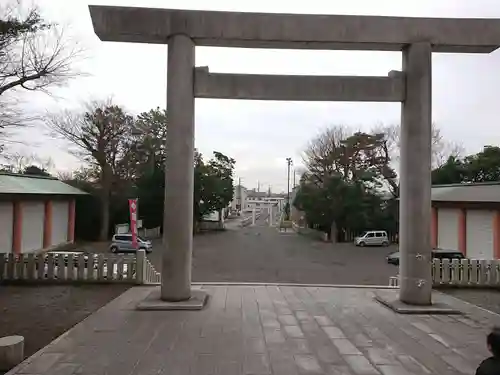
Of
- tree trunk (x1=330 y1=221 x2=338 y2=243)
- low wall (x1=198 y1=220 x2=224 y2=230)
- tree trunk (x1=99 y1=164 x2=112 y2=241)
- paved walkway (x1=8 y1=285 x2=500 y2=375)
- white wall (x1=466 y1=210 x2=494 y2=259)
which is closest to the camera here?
paved walkway (x1=8 y1=285 x2=500 y2=375)

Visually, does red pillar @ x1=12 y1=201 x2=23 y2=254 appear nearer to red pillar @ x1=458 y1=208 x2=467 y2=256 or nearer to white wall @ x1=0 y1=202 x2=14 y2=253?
white wall @ x1=0 y1=202 x2=14 y2=253

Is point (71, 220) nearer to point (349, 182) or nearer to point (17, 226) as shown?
point (17, 226)

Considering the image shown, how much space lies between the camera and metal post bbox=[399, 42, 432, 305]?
933 cm

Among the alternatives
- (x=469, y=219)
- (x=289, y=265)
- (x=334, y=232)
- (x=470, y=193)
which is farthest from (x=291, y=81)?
(x=334, y=232)

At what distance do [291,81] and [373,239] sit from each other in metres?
31.8

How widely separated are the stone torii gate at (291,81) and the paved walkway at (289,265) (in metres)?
9.24

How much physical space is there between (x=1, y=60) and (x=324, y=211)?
33051 millimetres

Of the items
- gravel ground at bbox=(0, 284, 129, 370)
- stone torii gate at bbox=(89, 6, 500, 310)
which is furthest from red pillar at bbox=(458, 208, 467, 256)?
gravel ground at bbox=(0, 284, 129, 370)

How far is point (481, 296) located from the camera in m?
11.2

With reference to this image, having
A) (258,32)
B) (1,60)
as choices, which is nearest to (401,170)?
(258,32)

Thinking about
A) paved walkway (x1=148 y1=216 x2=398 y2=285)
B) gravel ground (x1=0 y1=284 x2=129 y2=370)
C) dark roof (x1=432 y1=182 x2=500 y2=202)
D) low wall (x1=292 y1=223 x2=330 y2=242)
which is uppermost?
dark roof (x1=432 y1=182 x2=500 y2=202)

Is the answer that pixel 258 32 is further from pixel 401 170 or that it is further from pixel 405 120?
pixel 401 170

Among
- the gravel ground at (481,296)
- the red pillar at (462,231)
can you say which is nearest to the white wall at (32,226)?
the gravel ground at (481,296)

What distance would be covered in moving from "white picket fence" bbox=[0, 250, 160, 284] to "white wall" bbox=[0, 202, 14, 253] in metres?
11.4
